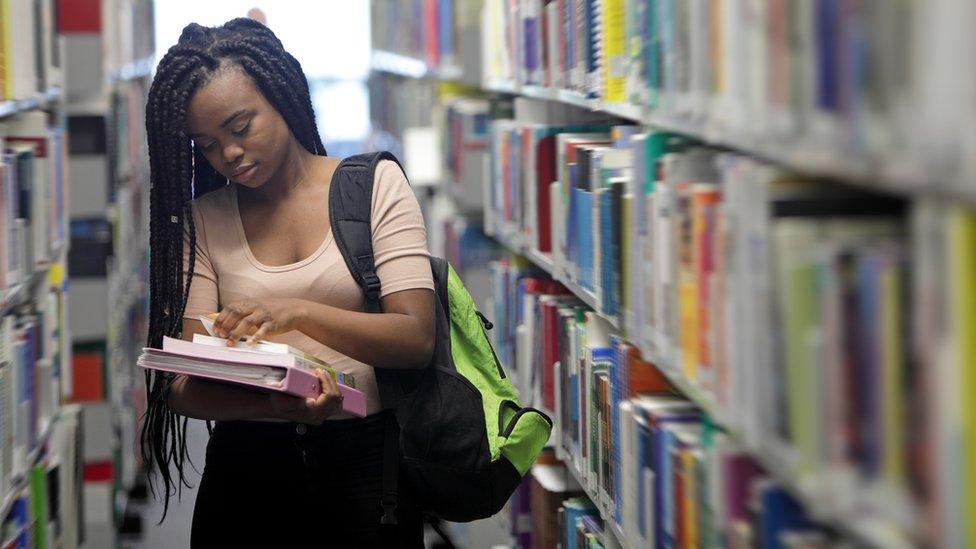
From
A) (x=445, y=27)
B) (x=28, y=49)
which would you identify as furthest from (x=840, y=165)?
(x=445, y=27)

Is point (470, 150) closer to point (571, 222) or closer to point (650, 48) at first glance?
point (571, 222)

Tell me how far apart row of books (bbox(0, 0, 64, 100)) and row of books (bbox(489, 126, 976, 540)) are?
1.42 metres

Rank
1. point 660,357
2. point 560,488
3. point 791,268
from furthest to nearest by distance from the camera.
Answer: point 560,488
point 660,357
point 791,268

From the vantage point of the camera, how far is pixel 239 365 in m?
1.91

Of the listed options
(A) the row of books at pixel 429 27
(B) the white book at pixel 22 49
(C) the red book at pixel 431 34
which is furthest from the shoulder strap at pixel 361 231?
(C) the red book at pixel 431 34

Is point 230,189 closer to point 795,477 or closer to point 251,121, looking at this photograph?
point 251,121

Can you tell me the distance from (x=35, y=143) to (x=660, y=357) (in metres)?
1.94

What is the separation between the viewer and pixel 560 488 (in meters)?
2.99

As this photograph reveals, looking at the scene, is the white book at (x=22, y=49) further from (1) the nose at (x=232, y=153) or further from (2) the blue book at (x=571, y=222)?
(2) the blue book at (x=571, y=222)

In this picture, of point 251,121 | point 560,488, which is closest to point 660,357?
point 251,121

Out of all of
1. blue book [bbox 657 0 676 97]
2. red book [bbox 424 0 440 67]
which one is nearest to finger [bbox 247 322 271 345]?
blue book [bbox 657 0 676 97]

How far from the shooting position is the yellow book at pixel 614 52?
2127 millimetres

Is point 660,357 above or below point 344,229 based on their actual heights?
below

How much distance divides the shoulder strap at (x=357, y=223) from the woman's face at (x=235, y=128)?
0.12 metres
